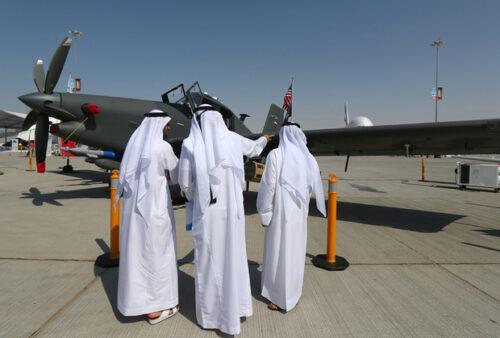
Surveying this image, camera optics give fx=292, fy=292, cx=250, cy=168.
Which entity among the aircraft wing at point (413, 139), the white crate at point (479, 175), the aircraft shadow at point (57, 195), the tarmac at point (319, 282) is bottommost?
the tarmac at point (319, 282)

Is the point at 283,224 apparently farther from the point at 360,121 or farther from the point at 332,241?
the point at 360,121

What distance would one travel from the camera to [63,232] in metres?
5.30

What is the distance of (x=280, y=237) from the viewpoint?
282cm

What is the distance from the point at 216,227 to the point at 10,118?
68.6m

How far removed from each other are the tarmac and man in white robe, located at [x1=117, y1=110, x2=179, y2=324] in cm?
20

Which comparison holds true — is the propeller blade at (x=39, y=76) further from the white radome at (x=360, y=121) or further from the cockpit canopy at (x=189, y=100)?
the white radome at (x=360, y=121)

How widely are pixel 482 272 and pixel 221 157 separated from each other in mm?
3844

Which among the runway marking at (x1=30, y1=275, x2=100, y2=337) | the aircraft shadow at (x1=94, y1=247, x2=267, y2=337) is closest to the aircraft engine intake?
the aircraft shadow at (x1=94, y1=247, x2=267, y2=337)

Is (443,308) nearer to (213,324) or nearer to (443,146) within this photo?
(213,324)

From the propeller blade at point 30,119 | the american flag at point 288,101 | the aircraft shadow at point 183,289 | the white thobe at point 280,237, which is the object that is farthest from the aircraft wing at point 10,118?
the white thobe at point 280,237

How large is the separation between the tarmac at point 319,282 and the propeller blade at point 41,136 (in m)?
1.44

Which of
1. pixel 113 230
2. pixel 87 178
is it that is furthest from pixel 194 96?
pixel 87 178

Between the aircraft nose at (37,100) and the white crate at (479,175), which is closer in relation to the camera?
the aircraft nose at (37,100)

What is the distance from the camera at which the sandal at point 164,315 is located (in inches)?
101
